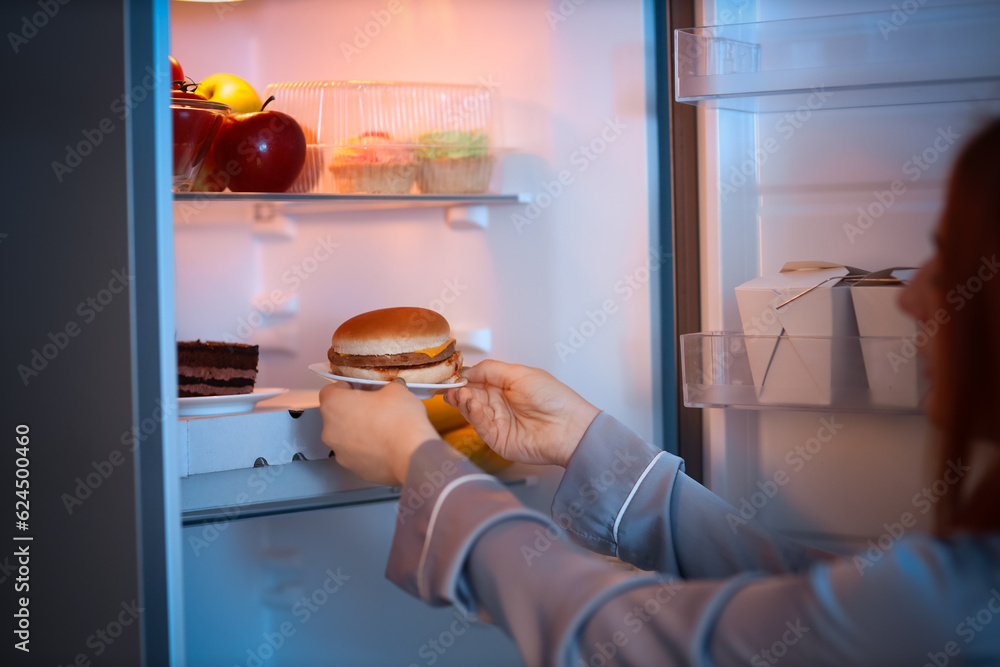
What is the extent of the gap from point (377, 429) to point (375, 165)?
436mm

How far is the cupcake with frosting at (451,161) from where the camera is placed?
46.3 inches

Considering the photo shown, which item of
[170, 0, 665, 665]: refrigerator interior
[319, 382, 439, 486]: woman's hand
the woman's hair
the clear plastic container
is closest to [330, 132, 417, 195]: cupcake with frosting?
the clear plastic container

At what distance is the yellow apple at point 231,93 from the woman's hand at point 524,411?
0.52 metres

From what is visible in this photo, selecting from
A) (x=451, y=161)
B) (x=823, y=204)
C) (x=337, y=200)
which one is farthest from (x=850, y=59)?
(x=337, y=200)

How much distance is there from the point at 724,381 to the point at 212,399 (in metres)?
0.63

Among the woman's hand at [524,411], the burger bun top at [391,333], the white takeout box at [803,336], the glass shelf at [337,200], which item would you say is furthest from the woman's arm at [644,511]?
the glass shelf at [337,200]

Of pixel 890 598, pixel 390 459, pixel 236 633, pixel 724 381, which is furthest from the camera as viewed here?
pixel 236 633

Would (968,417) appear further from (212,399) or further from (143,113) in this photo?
(212,399)

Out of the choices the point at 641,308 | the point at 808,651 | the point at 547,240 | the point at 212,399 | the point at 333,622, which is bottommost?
the point at 333,622

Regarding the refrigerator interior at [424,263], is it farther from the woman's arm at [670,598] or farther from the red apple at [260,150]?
the woman's arm at [670,598]

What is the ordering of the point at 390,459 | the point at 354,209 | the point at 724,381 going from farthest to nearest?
1. the point at 354,209
2. the point at 724,381
3. the point at 390,459

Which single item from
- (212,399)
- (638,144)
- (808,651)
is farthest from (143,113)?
(638,144)

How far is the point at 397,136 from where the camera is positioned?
46.9 inches

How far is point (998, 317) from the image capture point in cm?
63
